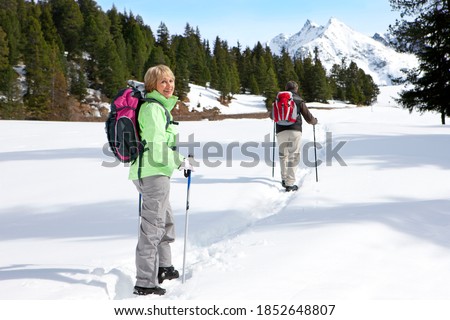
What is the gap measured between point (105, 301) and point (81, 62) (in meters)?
77.3

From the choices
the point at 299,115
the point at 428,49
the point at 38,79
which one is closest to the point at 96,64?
the point at 38,79

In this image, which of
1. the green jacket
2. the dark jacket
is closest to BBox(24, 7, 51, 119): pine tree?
the dark jacket

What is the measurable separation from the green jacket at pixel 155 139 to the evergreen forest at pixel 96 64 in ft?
163

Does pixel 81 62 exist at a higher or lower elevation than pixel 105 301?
higher

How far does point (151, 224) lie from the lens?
12.2ft

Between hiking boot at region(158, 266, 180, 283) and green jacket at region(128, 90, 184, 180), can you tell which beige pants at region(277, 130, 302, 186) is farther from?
green jacket at region(128, 90, 184, 180)

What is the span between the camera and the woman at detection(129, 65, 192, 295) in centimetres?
345

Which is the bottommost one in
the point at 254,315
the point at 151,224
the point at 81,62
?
the point at 254,315

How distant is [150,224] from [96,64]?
74868 millimetres

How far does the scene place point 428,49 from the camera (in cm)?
2042

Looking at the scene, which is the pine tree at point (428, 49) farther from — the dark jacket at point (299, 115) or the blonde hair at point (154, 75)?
the blonde hair at point (154, 75)

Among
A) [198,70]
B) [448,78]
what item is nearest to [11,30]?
[198,70]

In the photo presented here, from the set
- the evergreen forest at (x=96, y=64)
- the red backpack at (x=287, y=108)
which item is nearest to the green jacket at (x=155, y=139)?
the red backpack at (x=287, y=108)

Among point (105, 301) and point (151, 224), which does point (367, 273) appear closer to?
point (151, 224)
